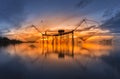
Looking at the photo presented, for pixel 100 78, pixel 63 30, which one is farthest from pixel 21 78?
pixel 63 30

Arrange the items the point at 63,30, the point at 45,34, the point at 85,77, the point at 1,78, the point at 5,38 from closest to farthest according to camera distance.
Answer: the point at 1,78
the point at 85,77
the point at 63,30
the point at 45,34
the point at 5,38

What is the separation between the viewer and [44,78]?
1413 centimetres

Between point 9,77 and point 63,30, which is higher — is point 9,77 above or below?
below

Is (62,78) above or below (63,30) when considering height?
below

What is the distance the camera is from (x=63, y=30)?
130375mm

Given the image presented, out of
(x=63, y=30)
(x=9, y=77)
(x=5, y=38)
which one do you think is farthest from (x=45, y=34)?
(x=9, y=77)

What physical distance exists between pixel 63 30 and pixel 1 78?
116884 mm

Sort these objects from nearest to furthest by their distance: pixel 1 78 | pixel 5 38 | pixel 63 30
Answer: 1. pixel 1 78
2. pixel 63 30
3. pixel 5 38

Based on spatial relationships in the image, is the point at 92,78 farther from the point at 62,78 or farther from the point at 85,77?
the point at 62,78

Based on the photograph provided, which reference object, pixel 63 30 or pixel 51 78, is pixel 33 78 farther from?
pixel 63 30

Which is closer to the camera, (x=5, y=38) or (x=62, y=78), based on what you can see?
(x=62, y=78)

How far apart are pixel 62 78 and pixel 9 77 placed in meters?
4.16

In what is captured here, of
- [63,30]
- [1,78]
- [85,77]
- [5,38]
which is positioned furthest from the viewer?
[5,38]

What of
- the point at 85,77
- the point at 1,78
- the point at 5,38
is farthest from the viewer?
the point at 5,38
